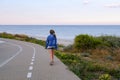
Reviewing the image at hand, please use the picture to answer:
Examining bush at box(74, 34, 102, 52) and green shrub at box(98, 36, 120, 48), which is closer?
bush at box(74, 34, 102, 52)

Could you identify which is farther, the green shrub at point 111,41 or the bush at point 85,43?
the green shrub at point 111,41

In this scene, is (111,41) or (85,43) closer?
(85,43)

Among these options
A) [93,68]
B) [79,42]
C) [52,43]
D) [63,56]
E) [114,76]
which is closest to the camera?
[114,76]

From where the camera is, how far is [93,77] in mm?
13930

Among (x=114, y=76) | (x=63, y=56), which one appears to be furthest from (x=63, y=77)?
(x=63, y=56)

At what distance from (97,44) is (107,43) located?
1.52 metres

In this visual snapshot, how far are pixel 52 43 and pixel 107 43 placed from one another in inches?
583

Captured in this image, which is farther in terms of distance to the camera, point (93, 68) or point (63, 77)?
point (93, 68)

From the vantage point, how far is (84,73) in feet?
48.5

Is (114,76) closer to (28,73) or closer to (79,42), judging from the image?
(28,73)

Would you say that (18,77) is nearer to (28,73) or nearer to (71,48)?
(28,73)

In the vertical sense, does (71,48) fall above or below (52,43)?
below

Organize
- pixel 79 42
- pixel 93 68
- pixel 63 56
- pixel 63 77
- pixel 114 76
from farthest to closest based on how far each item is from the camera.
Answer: pixel 79 42 → pixel 63 56 → pixel 93 68 → pixel 114 76 → pixel 63 77

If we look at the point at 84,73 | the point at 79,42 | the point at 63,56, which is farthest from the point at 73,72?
the point at 79,42
